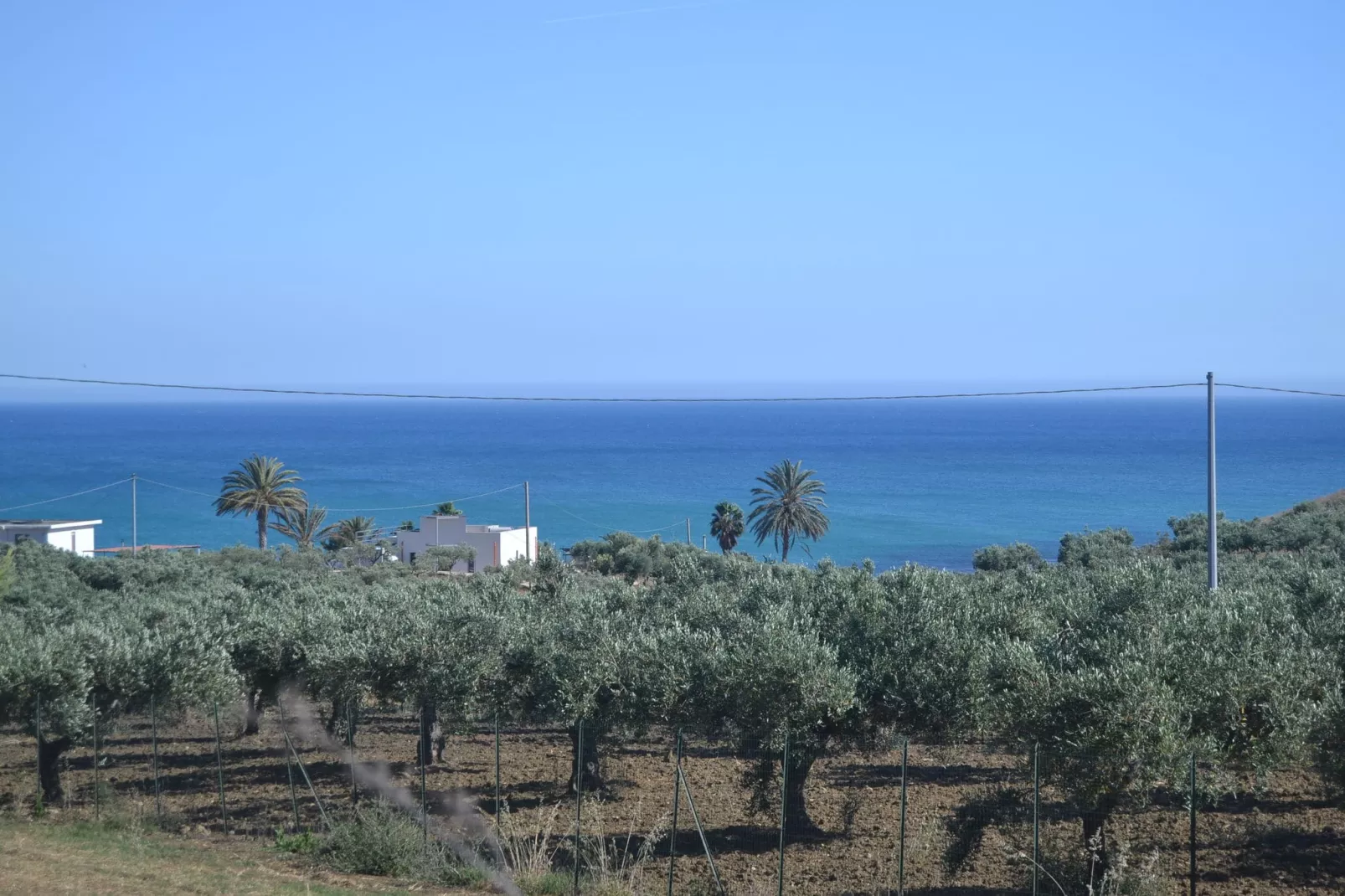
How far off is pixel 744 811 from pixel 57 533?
53853 millimetres

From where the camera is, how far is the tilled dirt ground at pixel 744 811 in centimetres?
1424

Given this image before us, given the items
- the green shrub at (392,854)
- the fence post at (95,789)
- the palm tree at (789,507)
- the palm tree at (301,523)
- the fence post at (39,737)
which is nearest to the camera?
the green shrub at (392,854)

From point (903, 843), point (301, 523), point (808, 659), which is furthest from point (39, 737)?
point (301, 523)

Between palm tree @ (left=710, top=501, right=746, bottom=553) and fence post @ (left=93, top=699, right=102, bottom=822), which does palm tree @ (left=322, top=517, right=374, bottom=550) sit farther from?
fence post @ (left=93, top=699, right=102, bottom=822)

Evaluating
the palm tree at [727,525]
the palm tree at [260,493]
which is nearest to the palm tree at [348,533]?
the palm tree at [260,493]

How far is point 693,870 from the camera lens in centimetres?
1522

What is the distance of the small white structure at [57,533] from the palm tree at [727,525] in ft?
120

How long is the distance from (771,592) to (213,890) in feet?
39.4

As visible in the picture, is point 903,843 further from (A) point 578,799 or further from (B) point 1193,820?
(A) point 578,799

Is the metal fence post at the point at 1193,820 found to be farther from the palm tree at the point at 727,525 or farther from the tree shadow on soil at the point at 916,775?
the palm tree at the point at 727,525

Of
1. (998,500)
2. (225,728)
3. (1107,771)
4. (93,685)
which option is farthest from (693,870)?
(998,500)

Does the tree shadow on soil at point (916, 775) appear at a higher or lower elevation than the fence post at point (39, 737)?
lower

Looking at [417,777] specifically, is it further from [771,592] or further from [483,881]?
[771,592]

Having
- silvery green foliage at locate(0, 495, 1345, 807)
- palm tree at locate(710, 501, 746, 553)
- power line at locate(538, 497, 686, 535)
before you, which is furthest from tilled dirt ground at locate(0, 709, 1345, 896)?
power line at locate(538, 497, 686, 535)
